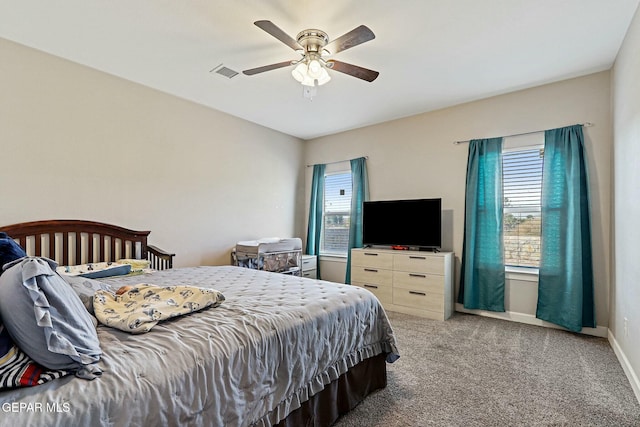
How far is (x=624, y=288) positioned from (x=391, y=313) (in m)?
2.17

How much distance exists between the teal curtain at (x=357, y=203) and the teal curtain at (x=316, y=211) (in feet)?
2.20

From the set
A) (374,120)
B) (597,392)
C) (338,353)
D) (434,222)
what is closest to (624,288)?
(597,392)

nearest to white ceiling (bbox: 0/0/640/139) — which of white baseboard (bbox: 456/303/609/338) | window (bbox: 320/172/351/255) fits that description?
window (bbox: 320/172/351/255)

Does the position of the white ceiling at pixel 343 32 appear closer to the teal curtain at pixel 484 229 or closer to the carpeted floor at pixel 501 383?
the teal curtain at pixel 484 229

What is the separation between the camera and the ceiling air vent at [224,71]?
3090mm

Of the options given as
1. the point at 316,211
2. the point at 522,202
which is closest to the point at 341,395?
the point at 522,202

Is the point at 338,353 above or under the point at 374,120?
under

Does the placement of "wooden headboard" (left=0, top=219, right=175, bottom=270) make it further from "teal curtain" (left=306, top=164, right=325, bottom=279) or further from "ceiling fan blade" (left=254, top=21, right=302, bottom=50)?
"teal curtain" (left=306, top=164, right=325, bottom=279)

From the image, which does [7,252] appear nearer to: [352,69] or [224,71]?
[352,69]

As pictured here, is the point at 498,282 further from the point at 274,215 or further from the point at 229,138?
the point at 229,138

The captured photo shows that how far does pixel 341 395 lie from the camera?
72.1 inches

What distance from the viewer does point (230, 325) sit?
4.70ft

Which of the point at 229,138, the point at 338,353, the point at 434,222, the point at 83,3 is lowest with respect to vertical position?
the point at 338,353

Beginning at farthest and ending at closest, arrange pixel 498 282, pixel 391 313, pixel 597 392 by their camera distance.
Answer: pixel 391 313
pixel 498 282
pixel 597 392
